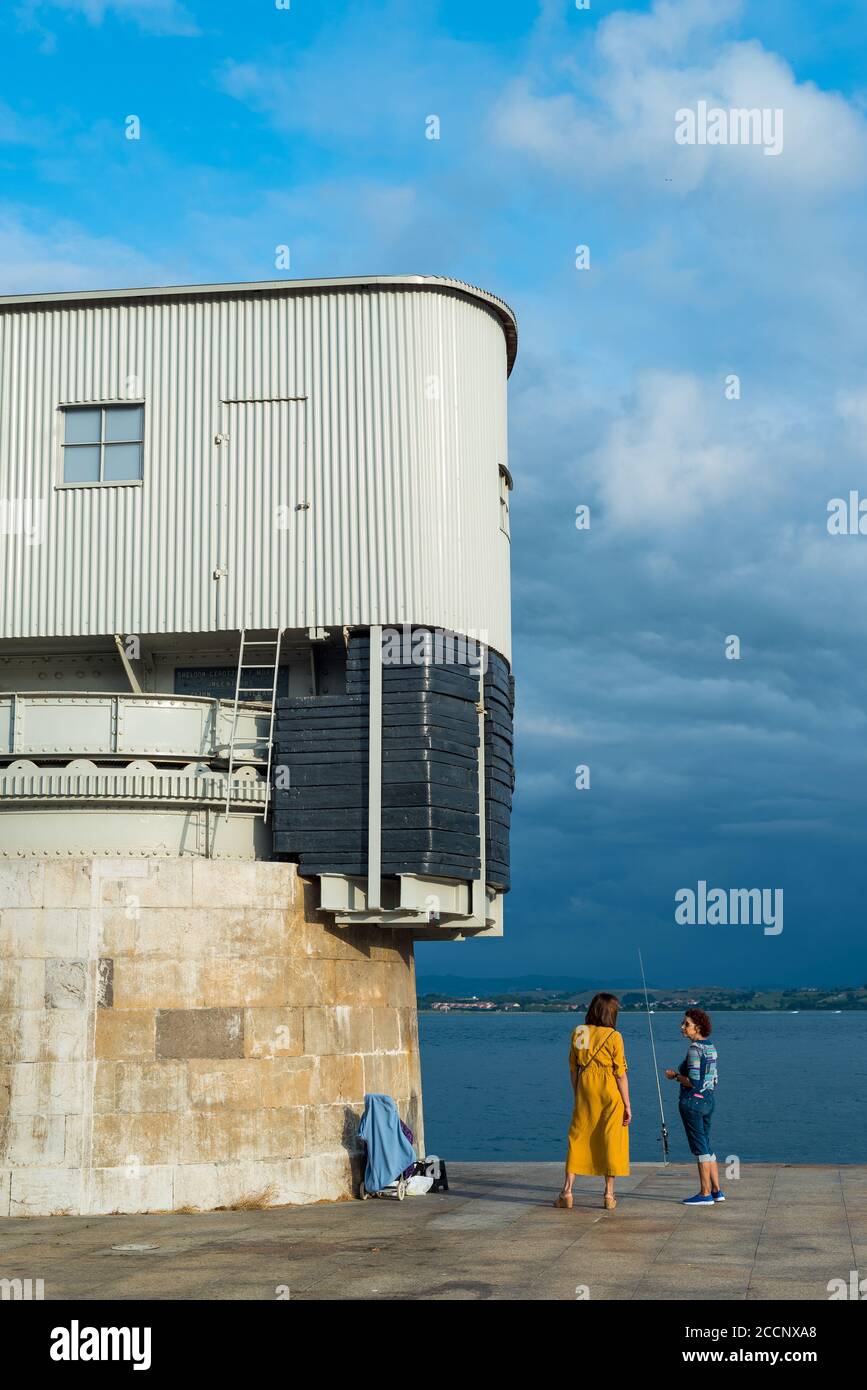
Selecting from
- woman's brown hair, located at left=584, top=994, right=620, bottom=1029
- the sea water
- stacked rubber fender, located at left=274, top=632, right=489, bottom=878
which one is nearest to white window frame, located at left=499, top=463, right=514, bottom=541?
stacked rubber fender, located at left=274, top=632, right=489, bottom=878

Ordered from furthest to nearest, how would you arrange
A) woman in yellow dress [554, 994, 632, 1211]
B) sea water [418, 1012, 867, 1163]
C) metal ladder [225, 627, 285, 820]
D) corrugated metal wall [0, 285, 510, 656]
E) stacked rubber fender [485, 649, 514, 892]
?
sea water [418, 1012, 867, 1163] < stacked rubber fender [485, 649, 514, 892] < corrugated metal wall [0, 285, 510, 656] < metal ladder [225, 627, 285, 820] < woman in yellow dress [554, 994, 632, 1211]

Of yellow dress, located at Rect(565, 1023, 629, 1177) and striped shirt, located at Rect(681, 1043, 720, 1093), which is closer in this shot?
yellow dress, located at Rect(565, 1023, 629, 1177)

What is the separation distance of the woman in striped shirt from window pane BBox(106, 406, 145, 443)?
1050 cm

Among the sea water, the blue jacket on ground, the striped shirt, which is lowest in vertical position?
the sea water

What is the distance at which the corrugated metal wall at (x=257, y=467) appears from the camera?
63.9ft

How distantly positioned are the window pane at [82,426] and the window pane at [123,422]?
0.17m

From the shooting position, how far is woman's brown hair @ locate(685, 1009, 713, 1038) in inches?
628

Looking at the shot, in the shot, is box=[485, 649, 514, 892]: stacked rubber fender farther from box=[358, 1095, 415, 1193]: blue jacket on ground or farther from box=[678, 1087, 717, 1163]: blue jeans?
box=[678, 1087, 717, 1163]: blue jeans

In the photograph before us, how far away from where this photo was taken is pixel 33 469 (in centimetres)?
2020

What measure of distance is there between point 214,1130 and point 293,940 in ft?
7.80

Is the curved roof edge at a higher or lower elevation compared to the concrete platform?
higher

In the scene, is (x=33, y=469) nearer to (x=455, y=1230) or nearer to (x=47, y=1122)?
(x=47, y=1122)

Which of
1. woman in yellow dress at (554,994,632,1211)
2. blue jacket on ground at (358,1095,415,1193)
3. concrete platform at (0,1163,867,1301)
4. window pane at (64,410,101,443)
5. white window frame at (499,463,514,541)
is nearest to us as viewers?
concrete platform at (0,1163,867,1301)
